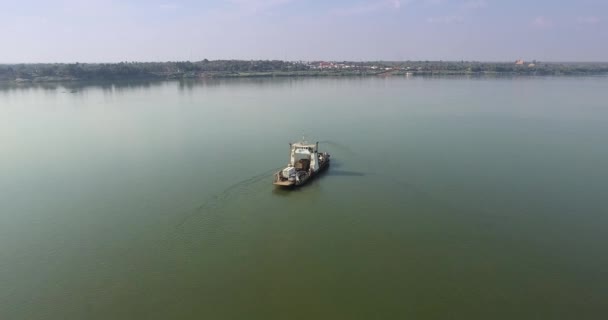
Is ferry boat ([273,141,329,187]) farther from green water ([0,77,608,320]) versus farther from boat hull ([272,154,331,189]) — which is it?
green water ([0,77,608,320])

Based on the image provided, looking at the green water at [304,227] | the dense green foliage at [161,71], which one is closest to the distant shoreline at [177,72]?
the dense green foliage at [161,71]

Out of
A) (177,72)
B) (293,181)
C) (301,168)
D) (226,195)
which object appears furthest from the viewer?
(177,72)

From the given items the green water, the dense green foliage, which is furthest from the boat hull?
the dense green foliage

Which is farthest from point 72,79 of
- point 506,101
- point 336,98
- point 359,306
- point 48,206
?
point 359,306

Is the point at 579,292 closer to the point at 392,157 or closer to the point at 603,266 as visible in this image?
the point at 603,266

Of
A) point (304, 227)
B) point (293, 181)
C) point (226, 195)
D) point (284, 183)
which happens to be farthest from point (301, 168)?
point (304, 227)

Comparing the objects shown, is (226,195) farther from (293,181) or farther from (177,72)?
(177,72)

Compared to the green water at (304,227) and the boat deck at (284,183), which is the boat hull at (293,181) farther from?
the green water at (304,227)
